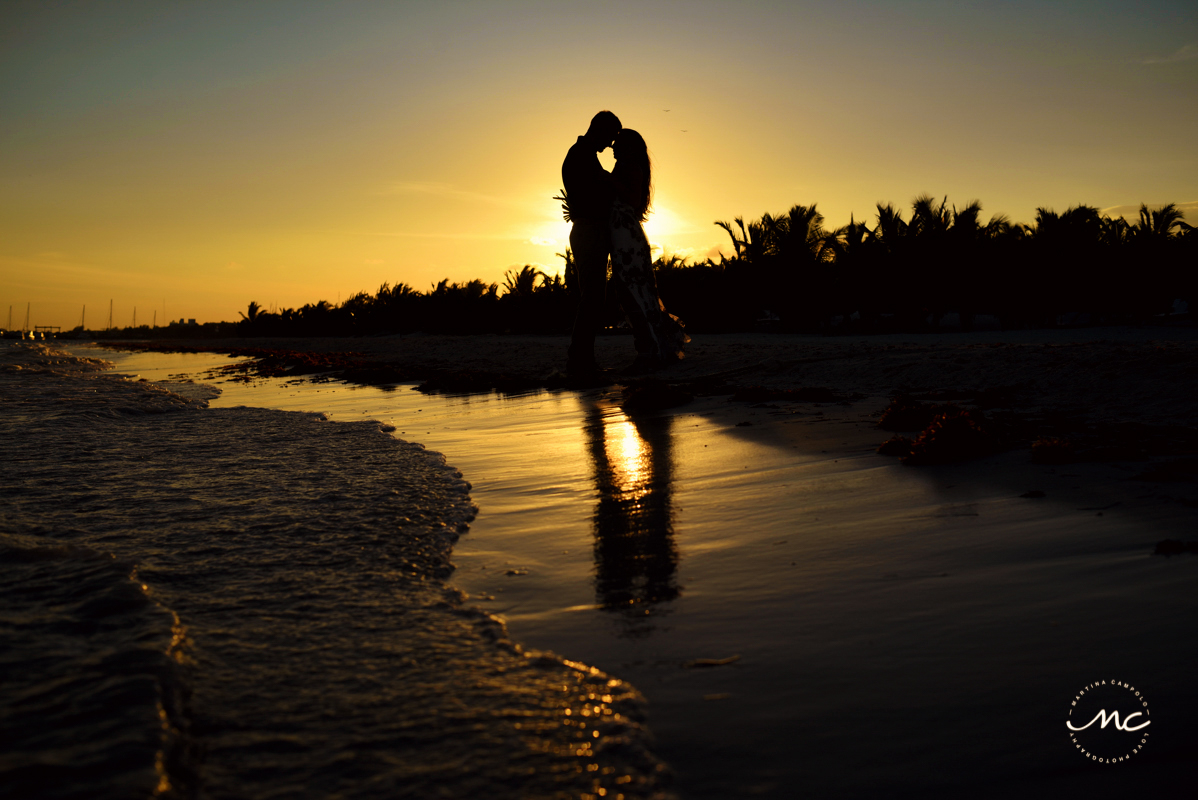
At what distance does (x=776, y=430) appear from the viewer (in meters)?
5.62

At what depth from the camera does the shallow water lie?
155cm

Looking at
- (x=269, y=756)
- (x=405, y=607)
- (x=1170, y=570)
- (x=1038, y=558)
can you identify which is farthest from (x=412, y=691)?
(x=1170, y=570)

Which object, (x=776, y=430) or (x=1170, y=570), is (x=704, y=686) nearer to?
(x=1170, y=570)

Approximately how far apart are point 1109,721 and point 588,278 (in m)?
9.66

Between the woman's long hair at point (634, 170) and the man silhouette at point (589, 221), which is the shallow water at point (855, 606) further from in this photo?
the woman's long hair at point (634, 170)

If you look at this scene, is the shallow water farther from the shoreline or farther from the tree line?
the tree line

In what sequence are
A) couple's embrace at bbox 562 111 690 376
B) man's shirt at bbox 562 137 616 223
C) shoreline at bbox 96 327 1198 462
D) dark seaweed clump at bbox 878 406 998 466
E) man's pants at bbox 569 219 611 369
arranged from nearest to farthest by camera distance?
dark seaweed clump at bbox 878 406 998 466
shoreline at bbox 96 327 1198 462
man's shirt at bbox 562 137 616 223
couple's embrace at bbox 562 111 690 376
man's pants at bbox 569 219 611 369

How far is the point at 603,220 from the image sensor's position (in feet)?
35.1

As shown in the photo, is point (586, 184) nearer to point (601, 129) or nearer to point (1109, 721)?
point (601, 129)

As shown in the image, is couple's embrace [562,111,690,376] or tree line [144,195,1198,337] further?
tree line [144,195,1198,337]

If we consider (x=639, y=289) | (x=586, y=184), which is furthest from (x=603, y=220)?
(x=639, y=289)

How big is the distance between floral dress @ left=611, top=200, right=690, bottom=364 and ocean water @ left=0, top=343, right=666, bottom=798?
740 centimetres

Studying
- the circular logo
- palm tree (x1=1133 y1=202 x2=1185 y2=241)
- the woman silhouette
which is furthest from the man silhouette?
palm tree (x1=1133 y1=202 x2=1185 y2=241)

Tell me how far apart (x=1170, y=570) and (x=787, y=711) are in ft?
5.02
